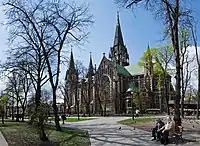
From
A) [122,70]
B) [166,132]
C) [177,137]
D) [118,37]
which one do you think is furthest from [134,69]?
[166,132]

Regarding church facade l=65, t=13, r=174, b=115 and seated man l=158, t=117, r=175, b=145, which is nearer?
seated man l=158, t=117, r=175, b=145

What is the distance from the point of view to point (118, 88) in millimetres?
83000

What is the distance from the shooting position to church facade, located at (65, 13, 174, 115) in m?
73.3

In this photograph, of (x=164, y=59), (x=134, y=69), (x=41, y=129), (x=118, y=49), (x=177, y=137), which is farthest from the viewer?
(x=118, y=49)

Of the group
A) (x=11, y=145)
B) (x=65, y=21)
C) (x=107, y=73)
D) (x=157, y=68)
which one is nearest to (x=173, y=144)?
(x=11, y=145)

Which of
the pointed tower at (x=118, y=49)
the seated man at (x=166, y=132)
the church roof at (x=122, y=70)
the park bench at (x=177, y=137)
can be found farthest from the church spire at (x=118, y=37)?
the seated man at (x=166, y=132)

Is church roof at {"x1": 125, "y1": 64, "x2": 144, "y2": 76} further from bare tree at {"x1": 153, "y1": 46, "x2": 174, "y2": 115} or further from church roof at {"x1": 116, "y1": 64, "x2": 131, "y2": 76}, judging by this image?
→ bare tree at {"x1": 153, "y1": 46, "x2": 174, "y2": 115}

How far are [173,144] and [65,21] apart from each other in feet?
50.2

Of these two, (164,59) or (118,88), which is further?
(118,88)

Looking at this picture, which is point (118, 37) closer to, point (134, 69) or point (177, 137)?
point (134, 69)

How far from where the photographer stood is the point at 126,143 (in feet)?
52.5

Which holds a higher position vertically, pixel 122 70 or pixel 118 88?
pixel 122 70

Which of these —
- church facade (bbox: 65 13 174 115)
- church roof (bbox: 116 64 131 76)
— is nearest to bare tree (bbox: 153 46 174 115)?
church facade (bbox: 65 13 174 115)

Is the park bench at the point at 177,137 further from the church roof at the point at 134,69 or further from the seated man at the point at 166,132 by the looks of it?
the church roof at the point at 134,69
